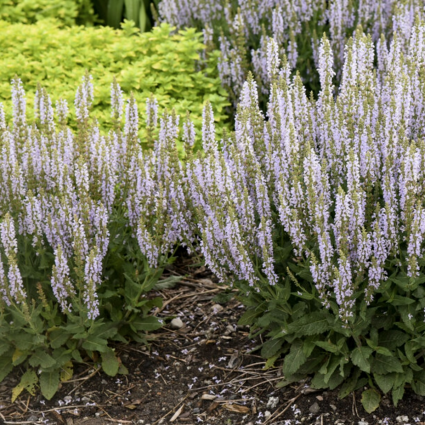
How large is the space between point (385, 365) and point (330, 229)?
71 cm

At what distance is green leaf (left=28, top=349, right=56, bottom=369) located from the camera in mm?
3412

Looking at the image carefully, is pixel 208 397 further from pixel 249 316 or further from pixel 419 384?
pixel 419 384

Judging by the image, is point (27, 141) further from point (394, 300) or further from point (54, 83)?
point (54, 83)

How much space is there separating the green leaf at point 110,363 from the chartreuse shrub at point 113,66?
2438mm

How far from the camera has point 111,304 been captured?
3.68 m

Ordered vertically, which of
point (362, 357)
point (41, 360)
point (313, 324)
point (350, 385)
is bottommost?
point (350, 385)

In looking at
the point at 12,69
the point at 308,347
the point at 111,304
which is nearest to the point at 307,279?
the point at 308,347

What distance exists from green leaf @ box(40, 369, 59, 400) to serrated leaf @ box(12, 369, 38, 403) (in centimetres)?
5

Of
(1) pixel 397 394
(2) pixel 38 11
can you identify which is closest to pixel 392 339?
(1) pixel 397 394

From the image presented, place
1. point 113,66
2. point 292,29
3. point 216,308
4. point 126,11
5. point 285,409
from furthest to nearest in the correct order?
point 126,11
point 113,66
point 292,29
point 216,308
point 285,409

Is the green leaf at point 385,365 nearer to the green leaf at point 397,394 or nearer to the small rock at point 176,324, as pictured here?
the green leaf at point 397,394

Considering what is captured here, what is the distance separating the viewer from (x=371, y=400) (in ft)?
10.7

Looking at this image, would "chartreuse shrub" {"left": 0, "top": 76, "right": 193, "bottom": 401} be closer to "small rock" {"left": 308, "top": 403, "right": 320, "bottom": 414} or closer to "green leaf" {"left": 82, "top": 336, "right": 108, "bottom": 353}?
"green leaf" {"left": 82, "top": 336, "right": 108, "bottom": 353}

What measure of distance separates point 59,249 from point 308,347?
52.0 inches
